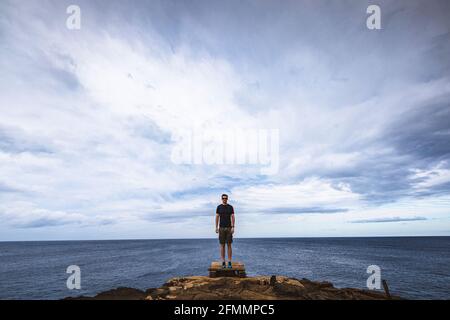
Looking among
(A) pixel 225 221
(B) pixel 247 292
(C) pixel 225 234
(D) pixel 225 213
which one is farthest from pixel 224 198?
(B) pixel 247 292

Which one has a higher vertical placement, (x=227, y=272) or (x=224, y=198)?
(x=224, y=198)

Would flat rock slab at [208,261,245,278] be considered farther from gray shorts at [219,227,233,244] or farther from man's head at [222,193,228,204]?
man's head at [222,193,228,204]

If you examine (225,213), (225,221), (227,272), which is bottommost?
(227,272)

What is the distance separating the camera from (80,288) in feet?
127

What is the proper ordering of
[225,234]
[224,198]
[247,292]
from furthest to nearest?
[225,234] < [224,198] < [247,292]

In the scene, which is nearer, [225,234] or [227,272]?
[227,272]

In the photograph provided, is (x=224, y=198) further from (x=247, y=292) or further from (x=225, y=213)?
(x=247, y=292)

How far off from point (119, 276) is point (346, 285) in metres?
41.3

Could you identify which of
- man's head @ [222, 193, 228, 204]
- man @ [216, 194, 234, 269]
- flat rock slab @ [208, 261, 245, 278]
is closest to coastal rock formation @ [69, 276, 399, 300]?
flat rock slab @ [208, 261, 245, 278]
